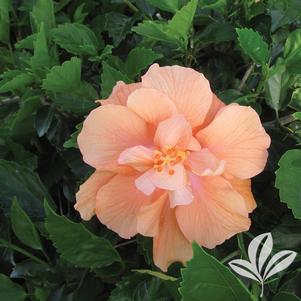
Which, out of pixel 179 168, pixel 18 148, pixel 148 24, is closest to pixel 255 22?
pixel 148 24

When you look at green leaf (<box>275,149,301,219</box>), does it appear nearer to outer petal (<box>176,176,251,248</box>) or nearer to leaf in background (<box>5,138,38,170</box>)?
outer petal (<box>176,176,251,248</box>)

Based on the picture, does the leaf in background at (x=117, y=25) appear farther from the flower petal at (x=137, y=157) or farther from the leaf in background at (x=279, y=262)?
the leaf in background at (x=279, y=262)

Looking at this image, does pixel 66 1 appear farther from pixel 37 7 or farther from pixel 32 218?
pixel 32 218

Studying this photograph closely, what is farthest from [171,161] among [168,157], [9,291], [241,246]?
[9,291]

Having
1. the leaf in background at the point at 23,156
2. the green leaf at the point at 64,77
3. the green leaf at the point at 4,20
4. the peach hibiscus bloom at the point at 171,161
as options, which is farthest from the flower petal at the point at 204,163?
the green leaf at the point at 4,20

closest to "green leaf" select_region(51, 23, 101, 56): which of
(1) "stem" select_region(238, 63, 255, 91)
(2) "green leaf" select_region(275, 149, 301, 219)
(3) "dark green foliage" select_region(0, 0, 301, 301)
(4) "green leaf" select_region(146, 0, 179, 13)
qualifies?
(3) "dark green foliage" select_region(0, 0, 301, 301)
